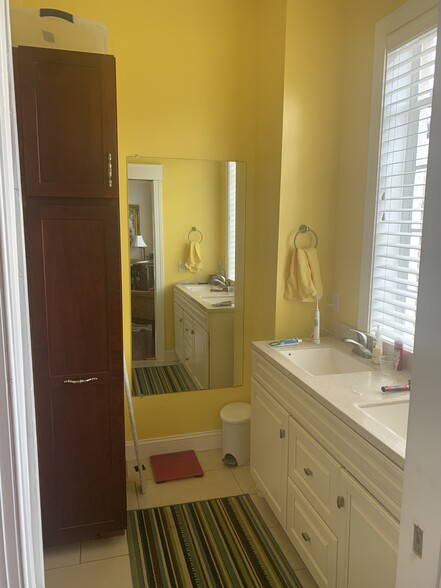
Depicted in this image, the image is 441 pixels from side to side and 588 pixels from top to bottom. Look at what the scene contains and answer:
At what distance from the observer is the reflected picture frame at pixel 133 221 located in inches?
109

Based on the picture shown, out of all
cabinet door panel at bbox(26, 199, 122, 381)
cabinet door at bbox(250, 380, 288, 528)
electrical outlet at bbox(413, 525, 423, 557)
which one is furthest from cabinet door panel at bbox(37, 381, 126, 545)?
electrical outlet at bbox(413, 525, 423, 557)

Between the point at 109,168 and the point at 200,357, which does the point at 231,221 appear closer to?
the point at 200,357

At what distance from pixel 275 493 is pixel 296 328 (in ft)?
3.12

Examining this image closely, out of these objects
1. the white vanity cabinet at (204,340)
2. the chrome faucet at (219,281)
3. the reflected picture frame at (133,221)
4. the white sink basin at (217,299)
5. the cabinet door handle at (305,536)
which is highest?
the reflected picture frame at (133,221)

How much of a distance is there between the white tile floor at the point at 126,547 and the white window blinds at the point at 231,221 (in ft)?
4.30

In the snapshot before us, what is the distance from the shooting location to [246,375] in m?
3.20

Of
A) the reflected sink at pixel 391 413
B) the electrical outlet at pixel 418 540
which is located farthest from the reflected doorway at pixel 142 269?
the electrical outlet at pixel 418 540

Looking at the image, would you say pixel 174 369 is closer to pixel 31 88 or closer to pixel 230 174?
pixel 230 174

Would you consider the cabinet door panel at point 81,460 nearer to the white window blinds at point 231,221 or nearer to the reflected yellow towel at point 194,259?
the reflected yellow towel at point 194,259

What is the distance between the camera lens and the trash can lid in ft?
9.55

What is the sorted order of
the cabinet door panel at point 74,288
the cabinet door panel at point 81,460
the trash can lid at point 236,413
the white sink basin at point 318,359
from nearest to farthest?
the cabinet door panel at point 74,288 → the cabinet door panel at point 81,460 → the white sink basin at point 318,359 → the trash can lid at point 236,413

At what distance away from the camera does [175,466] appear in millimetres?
2904

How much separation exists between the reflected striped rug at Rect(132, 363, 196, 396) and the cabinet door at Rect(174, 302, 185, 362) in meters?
0.10

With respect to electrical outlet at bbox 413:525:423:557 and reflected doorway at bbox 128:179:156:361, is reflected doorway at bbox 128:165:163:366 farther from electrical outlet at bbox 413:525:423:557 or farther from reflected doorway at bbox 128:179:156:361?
electrical outlet at bbox 413:525:423:557
